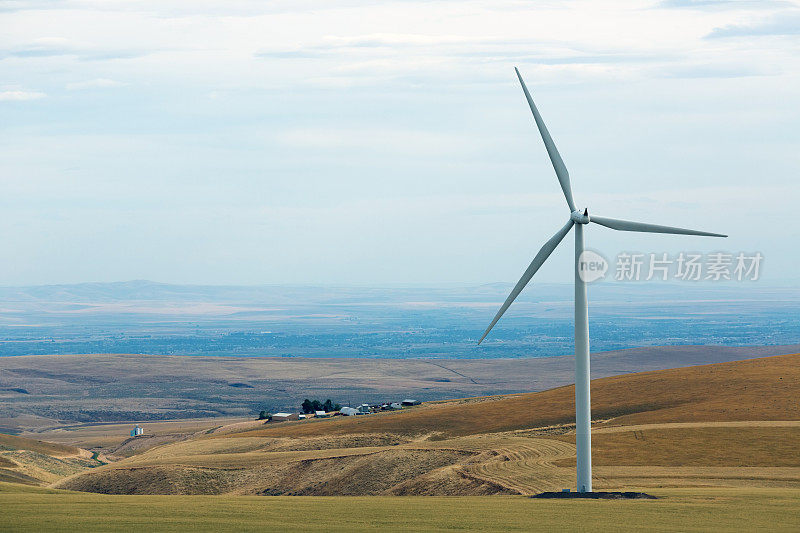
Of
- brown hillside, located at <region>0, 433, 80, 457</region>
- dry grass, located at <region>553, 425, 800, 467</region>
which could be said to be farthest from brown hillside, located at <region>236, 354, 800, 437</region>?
brown hillside, located at <region>0, 433, 80, 457</region>

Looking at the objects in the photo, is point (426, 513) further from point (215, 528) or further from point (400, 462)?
point (400, 462)

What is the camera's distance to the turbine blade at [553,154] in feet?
165

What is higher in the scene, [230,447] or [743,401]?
[743,401]

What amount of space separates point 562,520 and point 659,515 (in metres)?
4.49

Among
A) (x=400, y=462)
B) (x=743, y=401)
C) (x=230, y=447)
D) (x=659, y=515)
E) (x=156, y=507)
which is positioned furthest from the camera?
(x=230, y=447)

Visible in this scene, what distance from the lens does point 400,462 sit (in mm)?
70438

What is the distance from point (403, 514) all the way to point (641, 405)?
2120 inches

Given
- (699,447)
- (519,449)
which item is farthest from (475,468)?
(699,447)

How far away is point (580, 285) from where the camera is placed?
1871 inches

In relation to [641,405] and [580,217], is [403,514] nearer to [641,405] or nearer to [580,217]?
[580,217]

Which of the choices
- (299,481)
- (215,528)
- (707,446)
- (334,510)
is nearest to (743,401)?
(707,446)

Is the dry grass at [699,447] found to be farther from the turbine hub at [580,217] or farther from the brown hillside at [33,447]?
the brown hillside at [33,447]

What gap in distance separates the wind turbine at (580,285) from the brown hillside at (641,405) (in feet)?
117

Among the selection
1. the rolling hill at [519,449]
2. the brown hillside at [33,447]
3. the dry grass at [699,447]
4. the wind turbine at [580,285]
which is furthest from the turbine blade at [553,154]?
the brown hillside at [33,447]
